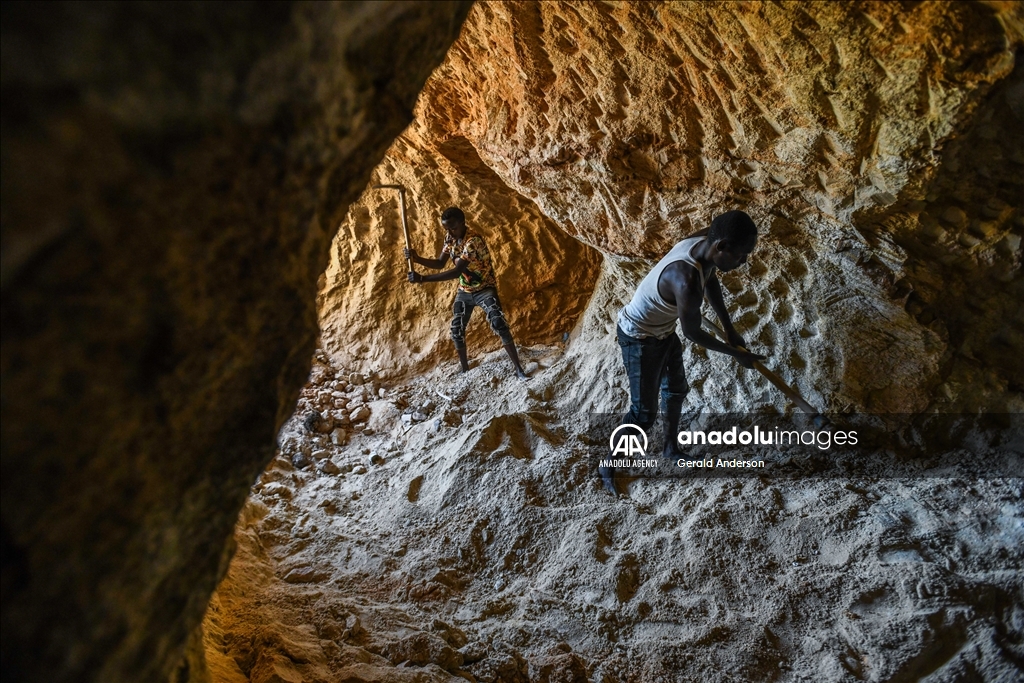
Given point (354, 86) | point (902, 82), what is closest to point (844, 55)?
point (902, 82)

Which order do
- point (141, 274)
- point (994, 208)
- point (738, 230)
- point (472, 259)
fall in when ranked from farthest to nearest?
point (472, 259) → point (994, 208) → point (738, 230) → point (141, 274)

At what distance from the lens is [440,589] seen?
108 inches

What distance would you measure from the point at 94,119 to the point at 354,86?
54 centimetres

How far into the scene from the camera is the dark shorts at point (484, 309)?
5.02 meters

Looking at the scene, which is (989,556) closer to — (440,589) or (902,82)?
(902,82)

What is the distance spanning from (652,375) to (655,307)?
1.30ft

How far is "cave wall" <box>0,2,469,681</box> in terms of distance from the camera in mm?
896

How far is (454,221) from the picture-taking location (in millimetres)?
4773

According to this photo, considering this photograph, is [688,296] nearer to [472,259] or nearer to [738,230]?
[738,230]

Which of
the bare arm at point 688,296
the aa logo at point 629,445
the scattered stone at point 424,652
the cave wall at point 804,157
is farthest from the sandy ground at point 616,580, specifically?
the bare arm at point 688,296

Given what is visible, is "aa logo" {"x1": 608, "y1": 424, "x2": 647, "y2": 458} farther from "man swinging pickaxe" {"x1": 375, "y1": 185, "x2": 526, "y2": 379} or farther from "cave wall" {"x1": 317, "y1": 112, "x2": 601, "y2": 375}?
"cave wall" {"x1": 317, "y1": 112, "x2": 601, "y2": 375}

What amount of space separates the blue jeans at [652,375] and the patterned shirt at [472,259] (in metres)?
2.02

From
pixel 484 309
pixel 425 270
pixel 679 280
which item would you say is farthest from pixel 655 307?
pixel 425 270

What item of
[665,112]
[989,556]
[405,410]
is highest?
[665,112]
